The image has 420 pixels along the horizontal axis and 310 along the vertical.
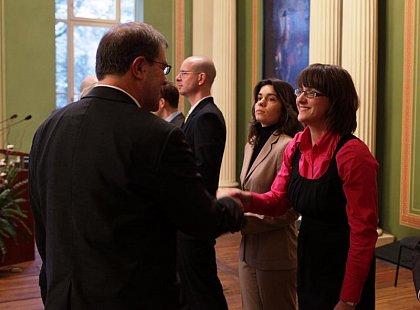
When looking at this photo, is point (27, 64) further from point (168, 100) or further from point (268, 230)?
point (268, 230)

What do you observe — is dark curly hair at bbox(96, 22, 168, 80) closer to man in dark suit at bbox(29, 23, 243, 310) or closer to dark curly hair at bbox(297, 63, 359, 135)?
man in dark suit at bbox(29, 23, 243, 310)

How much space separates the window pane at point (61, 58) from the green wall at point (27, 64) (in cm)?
60

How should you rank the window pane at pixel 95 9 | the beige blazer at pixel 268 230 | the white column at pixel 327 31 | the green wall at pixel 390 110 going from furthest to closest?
the window pane at pixel 95 9
the white column at pixel 327 31
the green wall at pixel 390 110
the beige blazer at pixel 268 230

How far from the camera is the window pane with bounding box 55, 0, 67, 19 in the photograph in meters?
10.2

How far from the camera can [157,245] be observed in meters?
1.78

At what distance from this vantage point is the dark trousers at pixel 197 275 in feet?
11.6

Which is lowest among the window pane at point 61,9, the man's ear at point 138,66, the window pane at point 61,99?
the window pane at point 61,99

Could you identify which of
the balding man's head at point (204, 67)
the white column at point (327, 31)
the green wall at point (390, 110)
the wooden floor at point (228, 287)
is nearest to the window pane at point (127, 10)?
the white column at point (327, 31)

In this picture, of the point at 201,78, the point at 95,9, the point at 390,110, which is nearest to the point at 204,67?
the point at 201,78

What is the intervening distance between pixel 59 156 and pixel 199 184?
0.45 meters

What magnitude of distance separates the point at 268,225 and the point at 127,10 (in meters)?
8.66

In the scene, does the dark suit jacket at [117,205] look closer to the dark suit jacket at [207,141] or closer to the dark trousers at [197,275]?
the dark suit jacket at [207,141]

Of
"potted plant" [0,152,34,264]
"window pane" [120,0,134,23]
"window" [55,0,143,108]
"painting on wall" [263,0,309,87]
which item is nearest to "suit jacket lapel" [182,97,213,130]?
"potted plant" [0,152,34,264]

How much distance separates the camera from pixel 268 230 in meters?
2.96
